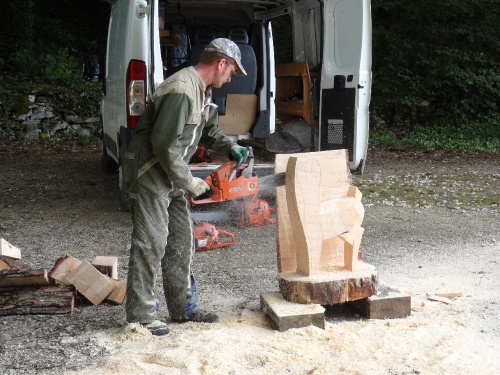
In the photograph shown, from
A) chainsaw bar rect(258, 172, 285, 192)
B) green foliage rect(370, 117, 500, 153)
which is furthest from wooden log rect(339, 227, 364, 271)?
green foliage rect(370, 117, 500, 153)

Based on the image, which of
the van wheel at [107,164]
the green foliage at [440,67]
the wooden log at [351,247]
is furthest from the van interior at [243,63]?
the green foliage at [440,67]

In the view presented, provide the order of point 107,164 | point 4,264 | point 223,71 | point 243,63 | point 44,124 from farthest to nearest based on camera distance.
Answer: point 44,124 → point 107,164 → point 243,63 → point 4,264 → point 223,71

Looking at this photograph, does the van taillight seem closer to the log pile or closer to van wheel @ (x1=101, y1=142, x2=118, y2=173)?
the log pile

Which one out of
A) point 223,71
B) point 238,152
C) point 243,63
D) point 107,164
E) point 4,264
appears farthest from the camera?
point 107,164

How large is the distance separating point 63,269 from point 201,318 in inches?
41.6

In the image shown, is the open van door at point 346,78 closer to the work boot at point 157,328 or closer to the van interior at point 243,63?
the van interior at point 243,63

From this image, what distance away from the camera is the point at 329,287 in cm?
404

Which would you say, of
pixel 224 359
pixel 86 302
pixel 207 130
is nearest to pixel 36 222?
pixel 86 302

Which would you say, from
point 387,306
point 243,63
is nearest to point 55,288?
point 387,306

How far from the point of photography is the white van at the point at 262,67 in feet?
20.5

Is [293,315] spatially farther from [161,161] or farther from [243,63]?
[243,63]

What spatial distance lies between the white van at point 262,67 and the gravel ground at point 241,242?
0.78m

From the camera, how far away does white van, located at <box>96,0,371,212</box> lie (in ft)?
20.5

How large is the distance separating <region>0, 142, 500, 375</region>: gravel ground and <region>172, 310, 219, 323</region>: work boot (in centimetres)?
23
